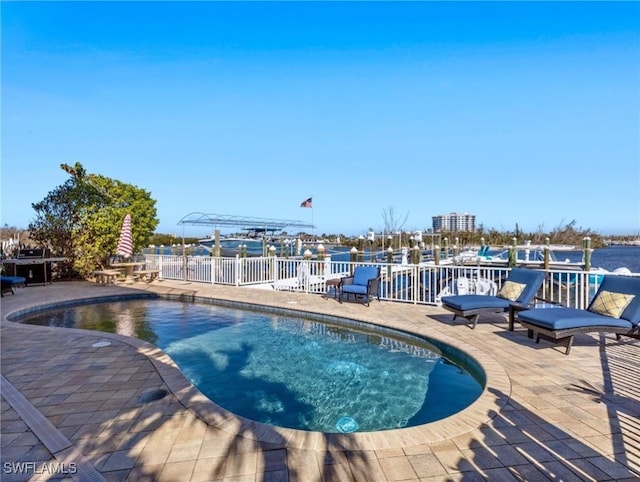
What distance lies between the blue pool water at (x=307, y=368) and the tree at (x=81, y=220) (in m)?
5.26

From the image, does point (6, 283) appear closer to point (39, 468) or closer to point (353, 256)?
point (353, 256)

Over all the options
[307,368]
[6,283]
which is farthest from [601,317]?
[6,283]

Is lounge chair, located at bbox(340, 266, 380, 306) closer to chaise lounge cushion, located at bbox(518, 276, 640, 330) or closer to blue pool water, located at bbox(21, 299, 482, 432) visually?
blue pool water, located at bbox(21, 299, 482, 432)

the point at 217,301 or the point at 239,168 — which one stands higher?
the point at 239,168

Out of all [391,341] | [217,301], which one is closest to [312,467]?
[391,341]

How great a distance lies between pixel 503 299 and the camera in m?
5.58

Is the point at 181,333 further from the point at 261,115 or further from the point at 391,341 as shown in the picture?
the point at 261,115

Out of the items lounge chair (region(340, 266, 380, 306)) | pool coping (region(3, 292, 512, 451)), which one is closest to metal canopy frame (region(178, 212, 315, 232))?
lounge chair (region(340, 266, 380, 306))

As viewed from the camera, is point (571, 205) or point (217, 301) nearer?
point (217, 301)

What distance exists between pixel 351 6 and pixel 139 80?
257 inches

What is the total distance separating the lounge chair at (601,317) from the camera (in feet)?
13.5

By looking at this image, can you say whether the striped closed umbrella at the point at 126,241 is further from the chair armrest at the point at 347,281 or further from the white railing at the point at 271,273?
the chair armrest at the point at 347,281

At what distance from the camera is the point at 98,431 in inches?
98.2

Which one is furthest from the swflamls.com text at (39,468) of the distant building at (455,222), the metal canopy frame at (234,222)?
the distant building at (455,222)
